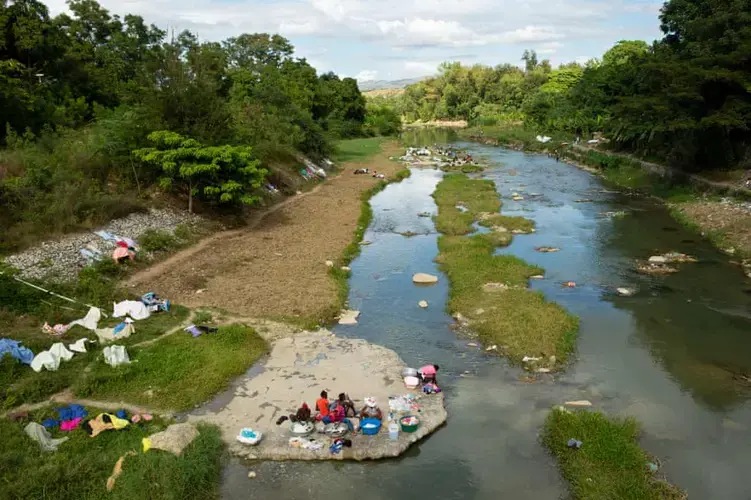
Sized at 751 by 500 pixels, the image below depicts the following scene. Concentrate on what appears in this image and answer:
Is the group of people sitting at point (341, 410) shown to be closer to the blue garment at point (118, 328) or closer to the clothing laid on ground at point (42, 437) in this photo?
the clothing laid on ground at point (42, 437)

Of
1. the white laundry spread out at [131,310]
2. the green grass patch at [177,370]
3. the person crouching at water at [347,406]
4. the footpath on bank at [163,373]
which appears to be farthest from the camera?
the white laundry spread out at [131,310]

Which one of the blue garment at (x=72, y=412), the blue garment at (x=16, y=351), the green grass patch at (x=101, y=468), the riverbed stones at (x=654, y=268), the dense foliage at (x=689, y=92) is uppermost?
the dense foliage at (x=689, y=92)

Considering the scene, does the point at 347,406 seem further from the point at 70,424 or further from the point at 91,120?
the point at 91,120

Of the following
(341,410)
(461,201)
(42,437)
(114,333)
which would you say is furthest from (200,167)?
(461,201)

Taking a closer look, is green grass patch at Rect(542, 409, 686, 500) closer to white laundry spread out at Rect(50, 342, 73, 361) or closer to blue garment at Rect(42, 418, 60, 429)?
blue garment at Rect(42, 418, 60, 429)

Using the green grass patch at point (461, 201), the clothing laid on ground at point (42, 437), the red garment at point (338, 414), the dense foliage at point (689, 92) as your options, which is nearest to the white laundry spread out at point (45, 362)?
the clothing laid on ground at point (42, 437)

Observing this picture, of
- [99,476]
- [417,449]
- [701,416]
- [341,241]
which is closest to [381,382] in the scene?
[417,449]

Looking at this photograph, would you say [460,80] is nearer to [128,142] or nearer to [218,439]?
[128,142]
